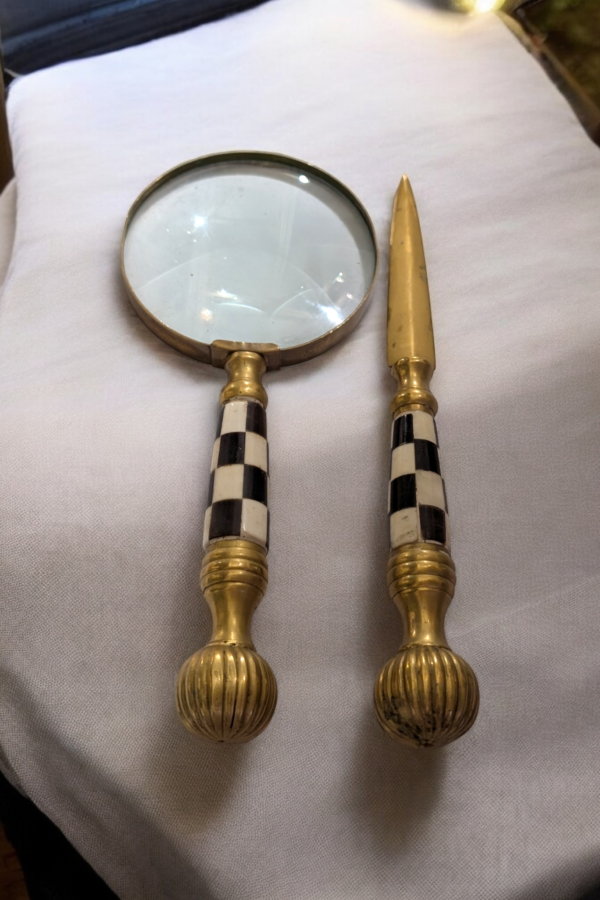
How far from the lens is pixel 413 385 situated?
793 millimetres

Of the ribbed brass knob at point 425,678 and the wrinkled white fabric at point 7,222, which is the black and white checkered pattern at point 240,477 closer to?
the ribbed brass knob at point 425,678

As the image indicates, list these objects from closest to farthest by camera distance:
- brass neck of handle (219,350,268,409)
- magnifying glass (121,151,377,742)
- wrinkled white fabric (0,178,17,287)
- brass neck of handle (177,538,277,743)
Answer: brass neck of handle (177,538,277,743) → magnifying glass (121,151,377,742) → brass neck of handle (219,350,268,409) → wrinkled white fabric (0,178,17,287)

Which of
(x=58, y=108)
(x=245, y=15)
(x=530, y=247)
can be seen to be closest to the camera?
(x=530, y=247)

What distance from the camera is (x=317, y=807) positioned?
0.64 metres

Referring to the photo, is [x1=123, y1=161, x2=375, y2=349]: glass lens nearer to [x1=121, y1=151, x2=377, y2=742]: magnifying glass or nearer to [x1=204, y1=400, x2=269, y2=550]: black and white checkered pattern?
→ [x1=121, y1=151, x2=377, y2=742]: magnifying glass

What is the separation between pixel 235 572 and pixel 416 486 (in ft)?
0.64

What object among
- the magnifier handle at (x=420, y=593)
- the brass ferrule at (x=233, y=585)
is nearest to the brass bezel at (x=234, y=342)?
the magnifier handle at (x=420, y=593)

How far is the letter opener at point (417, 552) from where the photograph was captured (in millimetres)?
562

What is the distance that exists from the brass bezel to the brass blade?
33mm

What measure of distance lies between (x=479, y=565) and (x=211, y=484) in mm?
296

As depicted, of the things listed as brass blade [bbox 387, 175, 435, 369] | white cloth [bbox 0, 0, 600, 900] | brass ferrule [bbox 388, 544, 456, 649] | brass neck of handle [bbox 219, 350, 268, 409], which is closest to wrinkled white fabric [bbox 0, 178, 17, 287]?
white cloth [bbox 0, 0, 600, 900]

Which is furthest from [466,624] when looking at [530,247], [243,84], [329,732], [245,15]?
[245,15]

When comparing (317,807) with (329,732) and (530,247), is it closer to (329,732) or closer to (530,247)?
(329,732)

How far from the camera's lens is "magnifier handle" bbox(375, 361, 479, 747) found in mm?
561
